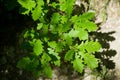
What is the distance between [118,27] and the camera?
4027 mm

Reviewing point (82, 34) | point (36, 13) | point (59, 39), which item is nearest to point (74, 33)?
point (82, 34)

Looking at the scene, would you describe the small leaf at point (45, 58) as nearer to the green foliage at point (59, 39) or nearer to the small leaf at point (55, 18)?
the green foliage at point (59, 39)

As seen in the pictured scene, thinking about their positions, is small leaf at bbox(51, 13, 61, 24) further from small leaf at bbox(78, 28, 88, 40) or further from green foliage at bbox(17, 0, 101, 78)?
small leaf at bbox(78, 28, 88, 40)

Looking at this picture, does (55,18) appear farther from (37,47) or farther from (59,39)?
(37,47)

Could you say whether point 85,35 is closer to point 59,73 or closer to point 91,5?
point 59,73

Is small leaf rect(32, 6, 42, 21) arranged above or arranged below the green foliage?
above

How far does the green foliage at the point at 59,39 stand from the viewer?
9.04 feet

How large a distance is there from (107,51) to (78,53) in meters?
1.22

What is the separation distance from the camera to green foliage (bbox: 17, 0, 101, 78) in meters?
2.75

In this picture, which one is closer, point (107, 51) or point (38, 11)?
point (38, 11)

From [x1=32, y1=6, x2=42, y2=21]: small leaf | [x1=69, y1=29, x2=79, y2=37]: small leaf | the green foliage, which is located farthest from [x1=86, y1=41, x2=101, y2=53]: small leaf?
[x1=32, y1=6, x2=42, y2=21]: small leaf

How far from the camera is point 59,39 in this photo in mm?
2904

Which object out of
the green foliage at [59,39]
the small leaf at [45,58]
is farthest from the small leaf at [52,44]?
the small leaf at [45,58]

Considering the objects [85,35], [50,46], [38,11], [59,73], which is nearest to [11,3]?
[38,11]
